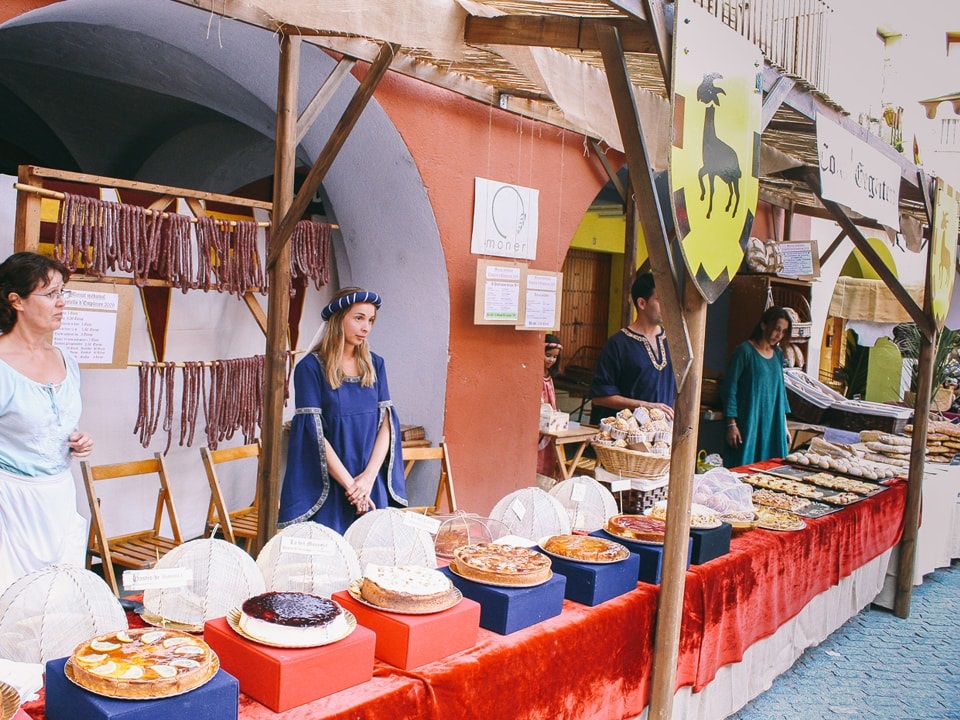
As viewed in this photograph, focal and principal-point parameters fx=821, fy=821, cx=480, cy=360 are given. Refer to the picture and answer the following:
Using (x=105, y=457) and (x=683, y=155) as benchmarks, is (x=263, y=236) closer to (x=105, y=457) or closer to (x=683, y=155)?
(x=105, y=457)

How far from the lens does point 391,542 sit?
2.59 metres

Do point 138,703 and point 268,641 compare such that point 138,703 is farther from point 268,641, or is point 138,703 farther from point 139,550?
point 139,550

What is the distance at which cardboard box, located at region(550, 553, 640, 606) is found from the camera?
105 inches

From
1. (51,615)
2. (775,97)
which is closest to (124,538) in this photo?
(51,615)

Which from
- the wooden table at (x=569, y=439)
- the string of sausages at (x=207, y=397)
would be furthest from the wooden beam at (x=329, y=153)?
the wooden table at (x=569, y=439)

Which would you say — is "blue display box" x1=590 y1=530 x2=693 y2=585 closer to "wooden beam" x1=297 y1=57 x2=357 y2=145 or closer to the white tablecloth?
"wooden beam" x1=297 y1=57 x2=357 y2=145

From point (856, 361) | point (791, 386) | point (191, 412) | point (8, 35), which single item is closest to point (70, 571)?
point (191, 412)

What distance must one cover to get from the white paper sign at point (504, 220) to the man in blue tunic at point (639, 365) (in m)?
1.19

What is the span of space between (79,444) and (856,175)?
12.5 ft

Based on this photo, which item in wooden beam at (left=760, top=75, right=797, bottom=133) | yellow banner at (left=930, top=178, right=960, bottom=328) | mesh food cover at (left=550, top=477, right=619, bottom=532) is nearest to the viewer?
wooden beam at (left=760, top=75, right=797, bottom=133)

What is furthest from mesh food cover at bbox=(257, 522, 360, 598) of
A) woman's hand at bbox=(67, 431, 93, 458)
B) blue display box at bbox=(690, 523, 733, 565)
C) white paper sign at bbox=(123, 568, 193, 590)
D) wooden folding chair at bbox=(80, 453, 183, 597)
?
wooden folding chair at bbox=(80, 453, 183, 597)

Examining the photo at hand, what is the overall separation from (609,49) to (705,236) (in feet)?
2.19

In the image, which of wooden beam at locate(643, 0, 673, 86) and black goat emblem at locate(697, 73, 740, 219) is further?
black goat emblem at locate(697, 73, 740, 219)

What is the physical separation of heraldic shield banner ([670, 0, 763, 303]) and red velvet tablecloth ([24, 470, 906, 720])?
3.81 feet
